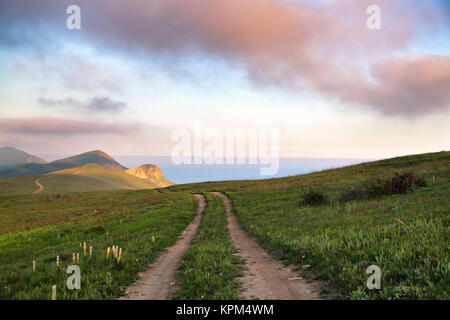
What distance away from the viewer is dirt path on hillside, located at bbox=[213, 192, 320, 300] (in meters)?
7.09

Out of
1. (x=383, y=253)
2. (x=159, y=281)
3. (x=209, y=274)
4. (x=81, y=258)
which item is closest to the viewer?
(x=383, y=253)

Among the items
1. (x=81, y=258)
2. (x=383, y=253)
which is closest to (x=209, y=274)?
(x=383, y=253)

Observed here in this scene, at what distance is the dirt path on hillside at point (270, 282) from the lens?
709cm

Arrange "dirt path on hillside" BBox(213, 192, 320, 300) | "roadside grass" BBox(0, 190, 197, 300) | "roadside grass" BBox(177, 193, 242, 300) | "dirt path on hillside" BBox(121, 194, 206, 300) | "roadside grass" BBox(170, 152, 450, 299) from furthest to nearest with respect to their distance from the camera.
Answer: "roadside grass" BBox(0, 190, 197, 300), "dirt path on hillside" BBox(121, 194, 206, 300), "roadside grass" BBox(177, 193, 242, 300), "dirt path on hillside" BBox(213, 192, 320, 300), "roadside grass" BBox(170, 152, 450, 299)

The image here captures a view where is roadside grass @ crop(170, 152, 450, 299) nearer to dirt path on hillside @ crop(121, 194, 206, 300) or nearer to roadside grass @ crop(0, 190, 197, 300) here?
dirt path on hillside @ crop(121, 194, 206, 300)

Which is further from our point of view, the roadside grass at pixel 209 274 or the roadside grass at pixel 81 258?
the roadside grass at pixel 81 258

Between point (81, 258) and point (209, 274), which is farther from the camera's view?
point (81, 258)

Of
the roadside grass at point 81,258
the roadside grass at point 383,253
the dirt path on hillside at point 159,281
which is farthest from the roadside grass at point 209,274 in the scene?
the roadside grass at point 383,253

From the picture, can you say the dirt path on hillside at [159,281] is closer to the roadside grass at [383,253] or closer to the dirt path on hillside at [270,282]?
the dirt path on hillside at [270,282]

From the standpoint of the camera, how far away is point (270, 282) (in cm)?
827

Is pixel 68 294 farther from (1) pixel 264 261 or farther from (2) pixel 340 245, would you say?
(2) pixel 340 245

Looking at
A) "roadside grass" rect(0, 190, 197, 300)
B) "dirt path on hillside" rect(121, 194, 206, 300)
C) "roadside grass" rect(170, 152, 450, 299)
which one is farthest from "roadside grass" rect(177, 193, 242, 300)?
"roadside grass" rect(170, 152, 450, 299)

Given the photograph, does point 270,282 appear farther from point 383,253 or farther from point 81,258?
point 81,258
